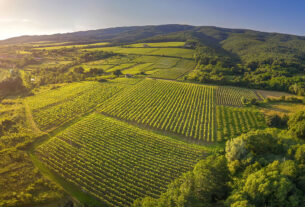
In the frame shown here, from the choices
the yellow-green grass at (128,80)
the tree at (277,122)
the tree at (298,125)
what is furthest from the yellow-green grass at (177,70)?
the tree at (298,125)

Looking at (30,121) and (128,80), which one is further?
(128,80)

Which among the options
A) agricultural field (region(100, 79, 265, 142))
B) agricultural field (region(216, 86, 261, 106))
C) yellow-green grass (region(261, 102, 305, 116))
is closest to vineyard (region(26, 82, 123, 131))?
agricultural field (region(100, 79, 265, 142))

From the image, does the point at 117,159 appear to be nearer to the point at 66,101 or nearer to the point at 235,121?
the point at 235,121

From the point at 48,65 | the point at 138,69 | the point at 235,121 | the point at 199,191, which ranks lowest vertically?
the point at 199,191

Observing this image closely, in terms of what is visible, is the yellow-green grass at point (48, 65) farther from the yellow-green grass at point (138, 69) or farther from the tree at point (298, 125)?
the tree at point (298, 125)

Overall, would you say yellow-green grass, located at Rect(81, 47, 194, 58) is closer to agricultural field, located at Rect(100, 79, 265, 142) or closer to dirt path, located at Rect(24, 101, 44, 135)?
agricultural field, located at Rect(100, 79, 265, 142)

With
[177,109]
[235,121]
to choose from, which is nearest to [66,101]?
[177,109]

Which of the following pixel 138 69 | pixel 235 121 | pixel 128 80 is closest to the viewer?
pixel 235 121
